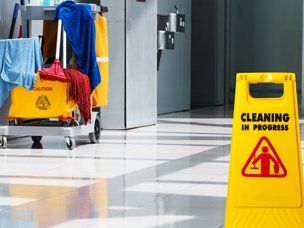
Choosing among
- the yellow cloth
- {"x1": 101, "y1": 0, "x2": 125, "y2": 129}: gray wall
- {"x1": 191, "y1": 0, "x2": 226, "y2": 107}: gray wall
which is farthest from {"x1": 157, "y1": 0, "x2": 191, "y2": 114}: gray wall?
the yellow cloth

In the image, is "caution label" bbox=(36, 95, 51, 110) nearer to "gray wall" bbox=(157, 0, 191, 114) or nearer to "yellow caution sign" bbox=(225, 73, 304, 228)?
"yellow caution sign" bbox=(225, 73, 304, 228)

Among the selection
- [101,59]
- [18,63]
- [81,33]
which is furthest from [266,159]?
[101,59]

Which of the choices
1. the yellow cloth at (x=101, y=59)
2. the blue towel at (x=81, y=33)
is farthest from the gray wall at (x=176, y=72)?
the blue towel at (x=81, y=33)

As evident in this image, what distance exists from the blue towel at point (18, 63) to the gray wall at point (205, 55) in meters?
10.6

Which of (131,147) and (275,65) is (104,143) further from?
(275,65)

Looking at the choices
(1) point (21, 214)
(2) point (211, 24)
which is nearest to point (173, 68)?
(2) point (211, 24)

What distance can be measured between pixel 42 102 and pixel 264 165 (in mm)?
6404

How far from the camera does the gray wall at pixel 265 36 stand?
22578 mm

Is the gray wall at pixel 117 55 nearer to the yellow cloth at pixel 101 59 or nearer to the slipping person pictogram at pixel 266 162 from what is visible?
the yellow cloth at pixel 101 59

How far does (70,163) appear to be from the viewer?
9312 mm

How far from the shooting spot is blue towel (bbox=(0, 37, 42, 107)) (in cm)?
955

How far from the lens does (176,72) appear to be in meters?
18.1

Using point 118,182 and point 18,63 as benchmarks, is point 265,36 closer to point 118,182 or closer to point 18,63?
point 18,63

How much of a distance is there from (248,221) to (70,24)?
650cm
